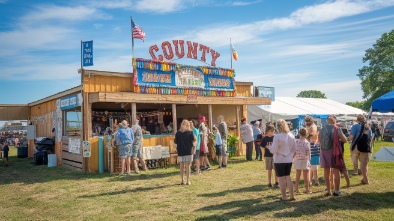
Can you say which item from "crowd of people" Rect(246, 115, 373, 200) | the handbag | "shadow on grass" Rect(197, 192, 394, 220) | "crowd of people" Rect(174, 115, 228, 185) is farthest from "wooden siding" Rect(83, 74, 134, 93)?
the handbag

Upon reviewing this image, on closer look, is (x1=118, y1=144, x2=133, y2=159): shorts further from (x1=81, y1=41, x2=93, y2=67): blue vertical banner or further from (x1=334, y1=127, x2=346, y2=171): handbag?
(x1=334, y1=127, x2=346, y2=171): handbag

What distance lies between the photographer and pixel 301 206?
5.68 meters

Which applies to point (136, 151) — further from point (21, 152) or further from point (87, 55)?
point (21, 152)

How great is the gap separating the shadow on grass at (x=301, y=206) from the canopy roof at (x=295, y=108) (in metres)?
13.8

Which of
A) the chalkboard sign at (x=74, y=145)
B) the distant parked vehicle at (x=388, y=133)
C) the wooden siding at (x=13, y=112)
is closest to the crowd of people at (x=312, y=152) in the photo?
the chalkboard sign at (x=74, y=145)

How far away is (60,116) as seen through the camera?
1343 centimetres

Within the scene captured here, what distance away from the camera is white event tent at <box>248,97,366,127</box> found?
66.4 feet

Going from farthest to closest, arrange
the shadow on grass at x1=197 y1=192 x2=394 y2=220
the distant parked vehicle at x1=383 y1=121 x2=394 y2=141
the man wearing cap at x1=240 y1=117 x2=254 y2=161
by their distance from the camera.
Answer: the distant parked vehicle at x1=383 y1=121 x2=394 y2=141 < the man wearing cap at x1=240 y1=117 x2=254 y2=161 < the shadow on grass at x1=197 y1=192 x2=394 y2=220

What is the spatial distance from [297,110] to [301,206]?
57.7ft

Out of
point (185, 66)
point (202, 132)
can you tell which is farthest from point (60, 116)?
point (202, 132)

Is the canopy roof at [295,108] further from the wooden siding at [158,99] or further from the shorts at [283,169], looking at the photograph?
the shorts at [283,169]

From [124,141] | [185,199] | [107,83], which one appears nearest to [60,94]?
[107,83]

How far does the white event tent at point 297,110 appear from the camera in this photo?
66.4 ft

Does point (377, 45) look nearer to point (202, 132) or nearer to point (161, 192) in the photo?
point (202, 132)
